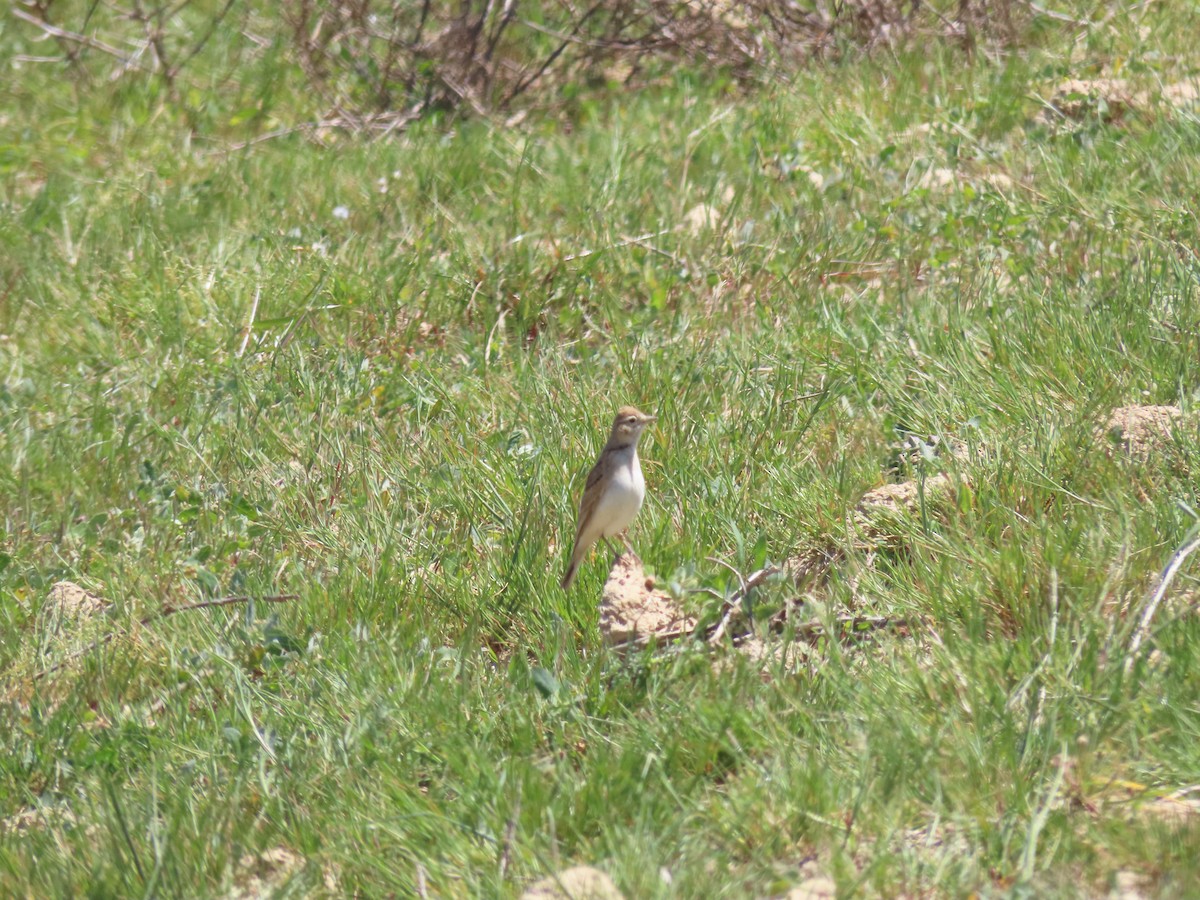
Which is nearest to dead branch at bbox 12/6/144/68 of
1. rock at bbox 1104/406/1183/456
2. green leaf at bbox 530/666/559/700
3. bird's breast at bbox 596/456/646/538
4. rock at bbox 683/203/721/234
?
rock at bbox 683/203/721/234

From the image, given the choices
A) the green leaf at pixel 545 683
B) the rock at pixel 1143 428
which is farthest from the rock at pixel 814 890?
the rock at pixel 1143 428

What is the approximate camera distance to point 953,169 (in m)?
7.45

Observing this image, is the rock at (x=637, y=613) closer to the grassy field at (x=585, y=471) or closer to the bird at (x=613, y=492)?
the grassy field at (x=585, y=471)

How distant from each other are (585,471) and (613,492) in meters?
0.73

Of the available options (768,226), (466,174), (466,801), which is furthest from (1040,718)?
(466,174)

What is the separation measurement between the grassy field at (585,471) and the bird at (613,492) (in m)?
0.10

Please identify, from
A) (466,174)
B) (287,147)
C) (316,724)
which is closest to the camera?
(316,724)

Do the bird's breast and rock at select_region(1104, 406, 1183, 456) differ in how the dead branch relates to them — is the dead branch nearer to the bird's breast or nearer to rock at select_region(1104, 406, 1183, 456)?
the bird's breast

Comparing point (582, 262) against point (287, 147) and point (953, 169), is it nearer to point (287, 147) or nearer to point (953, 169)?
point (953, 169)

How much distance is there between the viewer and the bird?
465 centimetres

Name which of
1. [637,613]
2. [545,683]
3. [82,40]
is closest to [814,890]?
[545,683]

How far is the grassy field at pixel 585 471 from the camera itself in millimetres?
3488

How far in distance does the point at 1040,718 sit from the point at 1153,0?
662 centimetres

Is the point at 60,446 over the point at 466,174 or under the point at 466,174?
under
